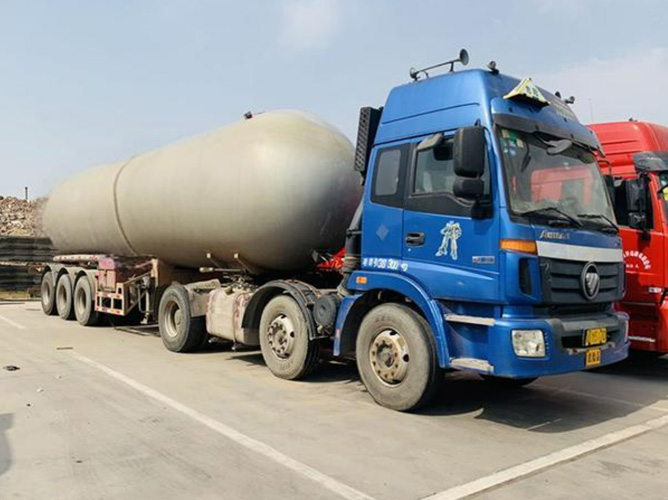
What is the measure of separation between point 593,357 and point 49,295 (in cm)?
1346

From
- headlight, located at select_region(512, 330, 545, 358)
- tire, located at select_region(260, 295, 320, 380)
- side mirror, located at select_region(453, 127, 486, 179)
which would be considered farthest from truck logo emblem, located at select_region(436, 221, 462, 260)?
tire, located at select_region(260, 295, 320, 380)

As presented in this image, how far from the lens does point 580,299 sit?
554 cm

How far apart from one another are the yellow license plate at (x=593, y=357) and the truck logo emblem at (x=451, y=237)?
1477 millimetres

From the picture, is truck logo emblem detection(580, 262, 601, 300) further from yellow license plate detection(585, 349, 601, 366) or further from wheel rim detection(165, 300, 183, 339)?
wheel rim detection(165, 300, 183, 339)

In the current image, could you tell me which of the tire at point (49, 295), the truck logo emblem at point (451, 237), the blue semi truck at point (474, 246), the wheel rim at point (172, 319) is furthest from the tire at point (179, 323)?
the tire at point (49, 295)

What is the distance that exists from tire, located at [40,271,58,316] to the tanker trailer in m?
3.39

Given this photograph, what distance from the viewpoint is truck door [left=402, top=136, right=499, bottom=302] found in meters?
5.27

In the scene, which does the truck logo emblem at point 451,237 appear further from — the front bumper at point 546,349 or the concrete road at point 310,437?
the concrete road at point 310,437

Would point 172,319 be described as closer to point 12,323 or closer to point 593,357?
point 12,323

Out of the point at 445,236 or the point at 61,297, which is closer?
the point at 445,236

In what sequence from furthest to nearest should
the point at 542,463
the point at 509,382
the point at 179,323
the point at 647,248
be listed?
the point at 179,323 → the point at 647,248 → the point at 509,382 → the point at 542,463

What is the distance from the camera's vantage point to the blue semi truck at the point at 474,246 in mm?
5176

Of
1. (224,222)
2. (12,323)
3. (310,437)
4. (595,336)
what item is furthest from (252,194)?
(12,323)

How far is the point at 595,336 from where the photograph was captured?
18.3ft
